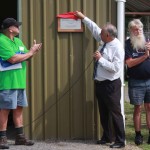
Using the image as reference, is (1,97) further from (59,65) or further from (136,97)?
(136,97)

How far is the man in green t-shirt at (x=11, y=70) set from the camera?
5.66m

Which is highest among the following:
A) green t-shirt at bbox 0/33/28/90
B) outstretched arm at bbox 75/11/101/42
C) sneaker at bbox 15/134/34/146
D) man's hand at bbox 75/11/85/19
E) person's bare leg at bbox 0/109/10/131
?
man's hand at bbox 75/11/85/19

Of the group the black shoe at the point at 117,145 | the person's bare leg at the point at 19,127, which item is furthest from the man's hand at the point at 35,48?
the black shoe at the point at 117,145

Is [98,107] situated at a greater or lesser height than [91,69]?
lesser

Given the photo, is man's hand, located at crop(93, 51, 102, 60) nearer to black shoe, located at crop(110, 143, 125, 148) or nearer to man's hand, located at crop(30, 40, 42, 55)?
man's hand, located at crop(30, 40, 42, 55)

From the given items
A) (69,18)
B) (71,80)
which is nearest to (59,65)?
(71,80)

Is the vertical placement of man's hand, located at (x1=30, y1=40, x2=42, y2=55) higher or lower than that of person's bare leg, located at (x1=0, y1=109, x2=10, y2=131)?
higher

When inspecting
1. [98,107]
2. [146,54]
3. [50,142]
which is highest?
[146,54]

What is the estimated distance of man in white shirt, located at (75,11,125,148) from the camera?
5.78 metres

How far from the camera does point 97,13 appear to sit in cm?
621

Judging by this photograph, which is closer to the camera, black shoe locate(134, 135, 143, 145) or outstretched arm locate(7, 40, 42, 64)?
outstretched arm locate(7, 40, 42, 64)

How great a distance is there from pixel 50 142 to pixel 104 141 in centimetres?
82

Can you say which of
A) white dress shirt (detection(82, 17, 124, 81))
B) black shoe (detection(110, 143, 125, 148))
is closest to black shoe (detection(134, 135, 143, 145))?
black shoe (detection(110, 143, 125, 148))

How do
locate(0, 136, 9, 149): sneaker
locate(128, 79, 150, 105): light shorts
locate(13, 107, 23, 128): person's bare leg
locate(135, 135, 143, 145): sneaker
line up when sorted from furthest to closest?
locate(135, 135, 143, 145): sneaker, locate(128, 79, 150, 105): light shorts, locate(13, 107, 23, 128): person's bare leg, locate(0, 136, 9, 149): sneaker
